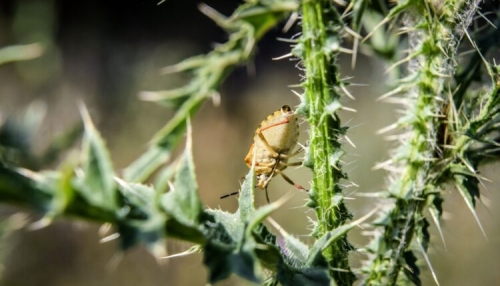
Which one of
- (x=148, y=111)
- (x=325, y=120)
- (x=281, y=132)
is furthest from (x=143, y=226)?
(x=148, y=111)

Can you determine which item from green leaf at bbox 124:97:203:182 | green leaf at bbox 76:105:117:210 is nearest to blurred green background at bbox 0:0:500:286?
green leaf at bbox 124:97:203:182

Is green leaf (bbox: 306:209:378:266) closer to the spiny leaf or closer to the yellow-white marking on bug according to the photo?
the spiny leaf

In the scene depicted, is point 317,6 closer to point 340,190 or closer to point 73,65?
point 340,190

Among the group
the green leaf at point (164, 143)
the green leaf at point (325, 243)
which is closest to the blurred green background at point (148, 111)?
the green leaf at point (325, 243)

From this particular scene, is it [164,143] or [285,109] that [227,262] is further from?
[285,109]

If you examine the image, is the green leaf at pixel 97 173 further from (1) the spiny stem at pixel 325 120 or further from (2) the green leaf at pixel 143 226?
(1) the spiny stem at pixel 325 120
